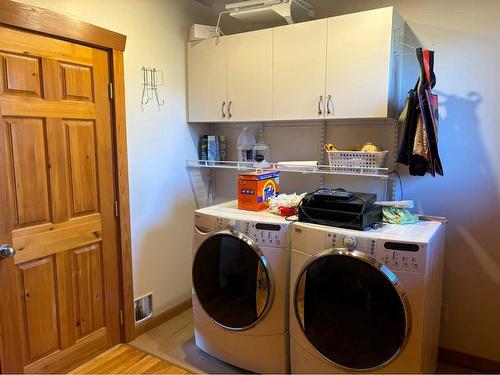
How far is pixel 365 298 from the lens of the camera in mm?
1738

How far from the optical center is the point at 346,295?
178 centimetres

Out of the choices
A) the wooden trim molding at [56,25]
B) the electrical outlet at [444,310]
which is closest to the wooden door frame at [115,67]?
the wooden trim molding at [56,25]

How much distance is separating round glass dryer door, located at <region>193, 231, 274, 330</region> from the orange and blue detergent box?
31 cm

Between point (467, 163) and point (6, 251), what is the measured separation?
251 centimetres

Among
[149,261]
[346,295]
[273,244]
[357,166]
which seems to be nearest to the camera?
[346,295]

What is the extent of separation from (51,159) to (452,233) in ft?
7.65

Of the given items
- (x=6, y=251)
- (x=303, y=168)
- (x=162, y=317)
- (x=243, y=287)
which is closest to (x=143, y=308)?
(x=162, y=317)

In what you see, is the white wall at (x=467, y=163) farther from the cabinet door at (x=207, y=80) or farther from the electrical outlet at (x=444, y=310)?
the cabinet door at (x=207, y=80)

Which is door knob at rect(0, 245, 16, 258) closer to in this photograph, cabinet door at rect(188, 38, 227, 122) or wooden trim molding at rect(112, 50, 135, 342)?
wooden trim molding at rect(112, 50, 135, 342)

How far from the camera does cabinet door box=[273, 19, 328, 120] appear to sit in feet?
7.30

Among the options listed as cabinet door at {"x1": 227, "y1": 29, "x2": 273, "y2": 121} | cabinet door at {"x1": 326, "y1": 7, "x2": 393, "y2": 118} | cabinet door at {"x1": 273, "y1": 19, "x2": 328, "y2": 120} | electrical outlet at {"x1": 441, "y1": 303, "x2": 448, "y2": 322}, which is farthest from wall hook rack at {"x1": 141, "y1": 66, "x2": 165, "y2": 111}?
electrical outlet at {"x1": 441, "y1": 303, "x2": 448, "y2": 322}

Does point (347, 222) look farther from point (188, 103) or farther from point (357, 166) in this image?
point (188, 103)

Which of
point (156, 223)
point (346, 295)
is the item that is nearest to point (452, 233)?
point (346, 295)

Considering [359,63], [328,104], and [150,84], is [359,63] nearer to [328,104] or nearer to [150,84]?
[328,104]
